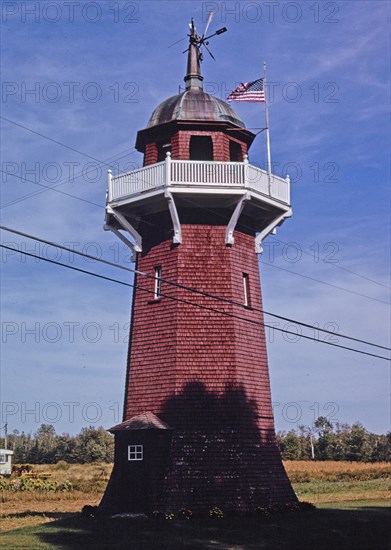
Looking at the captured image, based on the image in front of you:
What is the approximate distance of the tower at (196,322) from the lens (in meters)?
22.8

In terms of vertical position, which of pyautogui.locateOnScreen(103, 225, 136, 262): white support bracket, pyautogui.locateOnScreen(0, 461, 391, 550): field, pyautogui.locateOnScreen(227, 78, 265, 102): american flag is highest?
pyautogui.locateOnScreen(227, 78, 265, 102): american flag

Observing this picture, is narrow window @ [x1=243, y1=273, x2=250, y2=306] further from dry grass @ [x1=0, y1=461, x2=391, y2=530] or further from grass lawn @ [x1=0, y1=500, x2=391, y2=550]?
dry grass @ [x1=0, y1=461, x2=391, y2=530]

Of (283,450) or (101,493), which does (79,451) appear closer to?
(283,450)

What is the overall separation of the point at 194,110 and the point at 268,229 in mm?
5047

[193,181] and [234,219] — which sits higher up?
[193,181]

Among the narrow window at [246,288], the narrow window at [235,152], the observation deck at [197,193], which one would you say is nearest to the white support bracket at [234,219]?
the observation deck at [197,193]

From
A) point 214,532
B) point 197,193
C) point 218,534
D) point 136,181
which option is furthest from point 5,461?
point 218,534

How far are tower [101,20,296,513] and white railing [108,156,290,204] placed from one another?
0.04 meters

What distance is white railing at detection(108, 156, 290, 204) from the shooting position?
80.0ft

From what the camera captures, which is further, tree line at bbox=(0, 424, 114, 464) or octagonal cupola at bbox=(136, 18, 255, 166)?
tree line at bbox=(0, 424, 114, 464)

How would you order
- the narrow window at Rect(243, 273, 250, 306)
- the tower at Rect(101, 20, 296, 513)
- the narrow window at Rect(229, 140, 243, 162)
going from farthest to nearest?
the narrow window at Rect(229, 140, 243, 162) → the narrow window at Rect(243, 273, 250, 306) → the tower at Rect(101, 20, 296, 513)

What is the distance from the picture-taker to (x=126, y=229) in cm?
2644

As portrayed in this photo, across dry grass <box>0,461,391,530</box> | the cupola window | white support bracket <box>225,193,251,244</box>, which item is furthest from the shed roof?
the cupola window

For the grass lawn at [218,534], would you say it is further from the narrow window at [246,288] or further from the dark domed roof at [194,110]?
the dark domed roof at [194,110]
